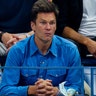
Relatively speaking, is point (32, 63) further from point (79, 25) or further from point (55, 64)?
point (79, 25)

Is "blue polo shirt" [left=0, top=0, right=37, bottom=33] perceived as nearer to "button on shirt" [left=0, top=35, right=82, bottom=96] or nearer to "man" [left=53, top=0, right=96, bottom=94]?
"man" [left=53, top=0, right=96, bottom=94]

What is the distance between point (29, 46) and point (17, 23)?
0.72 meters

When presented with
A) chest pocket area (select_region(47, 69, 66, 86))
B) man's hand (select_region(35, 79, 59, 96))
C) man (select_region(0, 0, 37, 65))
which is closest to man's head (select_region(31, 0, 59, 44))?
chest pocket area (select_region(47, 69, 66, 86))

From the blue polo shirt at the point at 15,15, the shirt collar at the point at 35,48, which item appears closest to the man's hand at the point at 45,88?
the shirt collar at the point at 35,48

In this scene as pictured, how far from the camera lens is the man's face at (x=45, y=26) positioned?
A: 2965 mm

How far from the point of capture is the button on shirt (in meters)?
2.93

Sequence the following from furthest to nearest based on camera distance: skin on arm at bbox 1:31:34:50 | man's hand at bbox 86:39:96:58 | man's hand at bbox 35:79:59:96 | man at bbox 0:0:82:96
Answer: man's hand at bbox 86:39:96:58
skin on arm at bbox 1:31:34:50
man at bbox 0:0:82:96
man's hand at bbox 35:79:59:96

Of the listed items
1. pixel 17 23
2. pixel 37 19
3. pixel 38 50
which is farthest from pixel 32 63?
pixel 17 23

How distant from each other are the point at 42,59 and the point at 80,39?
803mm

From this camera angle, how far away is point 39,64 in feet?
9.87

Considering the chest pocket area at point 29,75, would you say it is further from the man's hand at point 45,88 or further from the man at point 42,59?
the man's hand at point 45,88

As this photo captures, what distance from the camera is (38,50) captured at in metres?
3.04

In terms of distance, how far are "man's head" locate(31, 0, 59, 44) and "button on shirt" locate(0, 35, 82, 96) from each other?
0.32 feet

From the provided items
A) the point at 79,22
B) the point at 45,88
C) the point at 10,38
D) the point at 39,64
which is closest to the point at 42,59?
the point at 39,64
